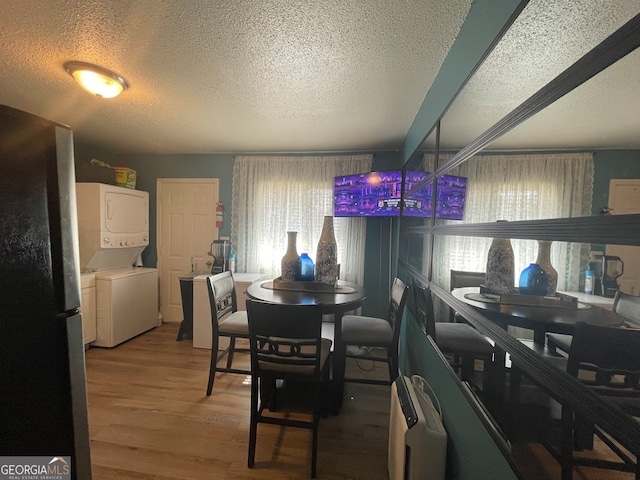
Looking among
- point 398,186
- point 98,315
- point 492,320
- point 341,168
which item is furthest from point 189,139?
point 492,320

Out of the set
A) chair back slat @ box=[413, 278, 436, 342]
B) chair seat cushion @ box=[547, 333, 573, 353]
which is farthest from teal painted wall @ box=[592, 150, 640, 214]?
chair back slat @ box=[413, 278, 436, 342]

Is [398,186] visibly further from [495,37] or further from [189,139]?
[189,139]

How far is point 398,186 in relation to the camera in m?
2.66

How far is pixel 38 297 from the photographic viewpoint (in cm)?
65

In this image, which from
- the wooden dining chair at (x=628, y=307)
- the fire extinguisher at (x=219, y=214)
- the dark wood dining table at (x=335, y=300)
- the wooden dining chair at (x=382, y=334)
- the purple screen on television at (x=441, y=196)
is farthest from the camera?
the fire extinguisher at (x=219, y=214)

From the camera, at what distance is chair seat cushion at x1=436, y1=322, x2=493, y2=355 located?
915 millimetres

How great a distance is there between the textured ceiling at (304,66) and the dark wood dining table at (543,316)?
0.99 feet

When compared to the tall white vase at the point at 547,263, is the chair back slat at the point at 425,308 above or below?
below

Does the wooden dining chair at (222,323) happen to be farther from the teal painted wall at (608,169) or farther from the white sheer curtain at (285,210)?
the teal painted wall at (608,169)

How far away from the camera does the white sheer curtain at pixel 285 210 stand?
3.22 metres

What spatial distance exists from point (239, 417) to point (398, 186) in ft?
7.81

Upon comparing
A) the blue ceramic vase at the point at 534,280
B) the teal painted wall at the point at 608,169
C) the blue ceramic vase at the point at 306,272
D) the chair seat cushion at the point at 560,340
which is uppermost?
the teal painted wall at the point at 608,169

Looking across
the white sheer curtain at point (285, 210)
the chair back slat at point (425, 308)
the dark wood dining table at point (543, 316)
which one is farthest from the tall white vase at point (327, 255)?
the dark wood dining table at point (543, 316)

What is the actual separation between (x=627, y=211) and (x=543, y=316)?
0.96 ft
